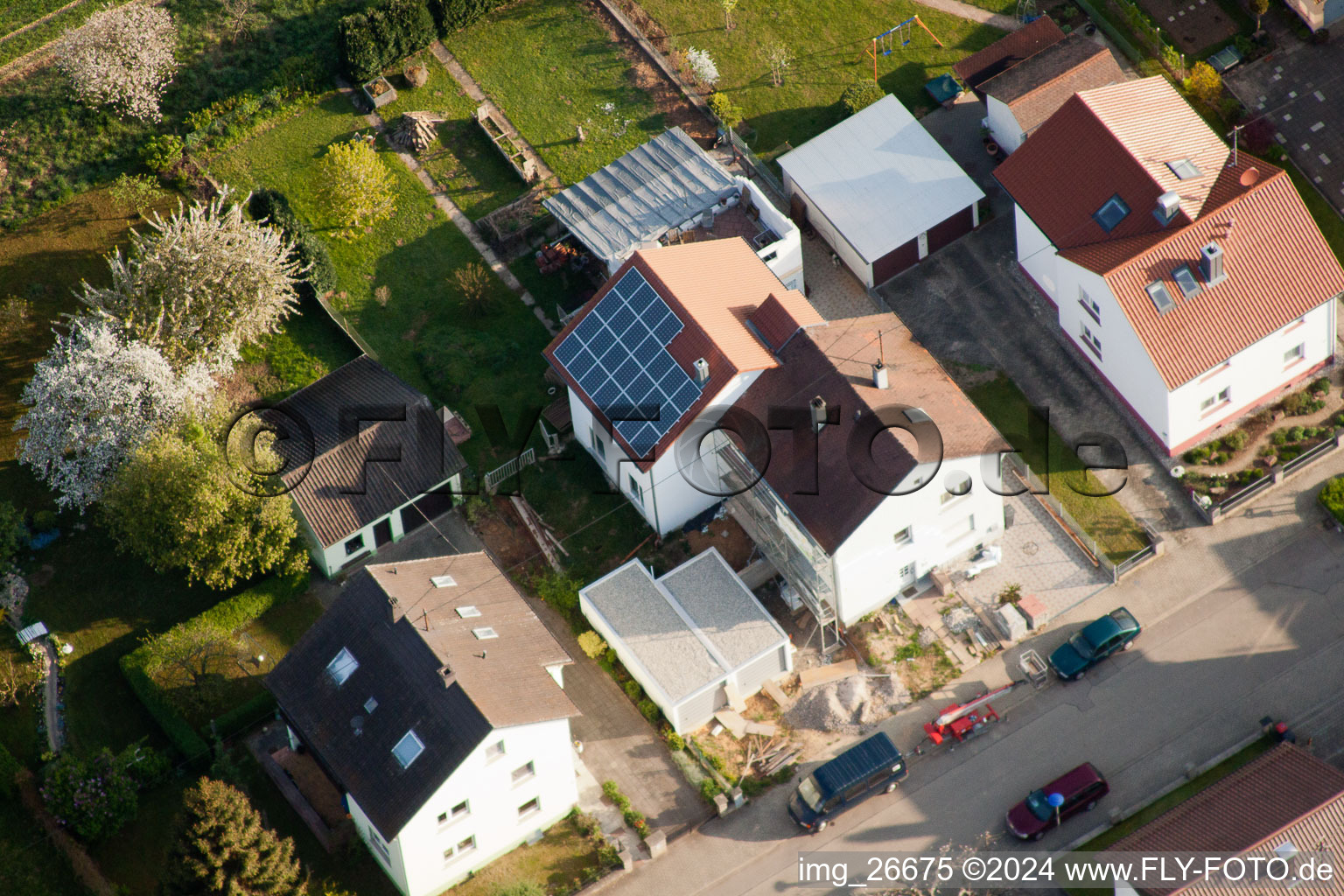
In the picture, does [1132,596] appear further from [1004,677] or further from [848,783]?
[848,783]

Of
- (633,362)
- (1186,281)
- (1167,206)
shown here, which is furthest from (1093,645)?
(633,362)

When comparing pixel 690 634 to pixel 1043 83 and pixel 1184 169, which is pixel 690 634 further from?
pixel 1043 83

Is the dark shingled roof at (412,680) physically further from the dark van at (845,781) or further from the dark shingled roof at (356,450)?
the dark van at (845,781)

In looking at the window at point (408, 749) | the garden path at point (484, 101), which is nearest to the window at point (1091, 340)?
the garden path at point (484, 101)

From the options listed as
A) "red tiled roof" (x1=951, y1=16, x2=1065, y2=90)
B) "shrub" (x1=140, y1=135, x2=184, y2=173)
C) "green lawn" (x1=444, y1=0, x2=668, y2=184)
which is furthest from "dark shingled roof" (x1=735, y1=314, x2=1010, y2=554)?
"shrub" (x1=140, y1=135, x2=184, y2=173)

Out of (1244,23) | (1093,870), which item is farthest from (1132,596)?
(1244,23)

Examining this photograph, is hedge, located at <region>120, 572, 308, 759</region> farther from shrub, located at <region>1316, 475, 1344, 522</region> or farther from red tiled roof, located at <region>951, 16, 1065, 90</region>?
shrub, located at <region>1316, 475, 1344, 522</region>
